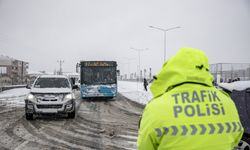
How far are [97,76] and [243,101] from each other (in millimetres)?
21706

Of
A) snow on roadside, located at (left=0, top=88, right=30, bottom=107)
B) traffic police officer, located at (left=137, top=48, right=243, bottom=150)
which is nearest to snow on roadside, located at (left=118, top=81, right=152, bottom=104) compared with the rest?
snow on roadside, located at (left=0, top=88, right=30, bottom=107)

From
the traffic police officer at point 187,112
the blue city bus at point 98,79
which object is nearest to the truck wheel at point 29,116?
the traffic police officer at point 187,112

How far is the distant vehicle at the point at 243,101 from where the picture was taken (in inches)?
189

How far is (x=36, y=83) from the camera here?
1546 centimetres

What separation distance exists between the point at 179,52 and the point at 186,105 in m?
0.42

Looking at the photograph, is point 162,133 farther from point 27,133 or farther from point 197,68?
point 27,133

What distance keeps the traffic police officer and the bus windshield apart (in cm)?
2382

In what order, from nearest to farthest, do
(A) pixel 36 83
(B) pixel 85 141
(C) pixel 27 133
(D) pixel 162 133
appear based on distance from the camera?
(D) pixel 162 133
(B) pixel 85 141
(C) pixel 27 133
(A) pixel 36 83

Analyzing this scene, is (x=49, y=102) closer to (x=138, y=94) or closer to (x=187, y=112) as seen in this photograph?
(x=187, y=112)

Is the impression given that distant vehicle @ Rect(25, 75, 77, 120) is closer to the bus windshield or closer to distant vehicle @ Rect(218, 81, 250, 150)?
distant vehicle @ Rect(218, 81, 250, 150)

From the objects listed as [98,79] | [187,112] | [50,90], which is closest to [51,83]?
[50,90]

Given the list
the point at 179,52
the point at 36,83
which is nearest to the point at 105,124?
the point at 36,83

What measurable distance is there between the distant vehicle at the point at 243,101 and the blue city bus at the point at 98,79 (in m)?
20.8

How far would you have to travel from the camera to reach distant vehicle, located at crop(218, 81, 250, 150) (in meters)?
4.81
